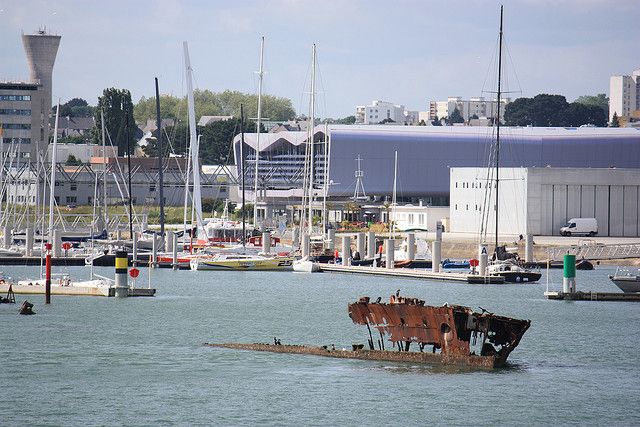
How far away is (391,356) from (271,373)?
11.6 feet

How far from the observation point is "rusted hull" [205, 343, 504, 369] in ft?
132

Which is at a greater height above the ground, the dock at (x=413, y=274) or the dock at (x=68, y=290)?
the dock at (x=413, y=274)

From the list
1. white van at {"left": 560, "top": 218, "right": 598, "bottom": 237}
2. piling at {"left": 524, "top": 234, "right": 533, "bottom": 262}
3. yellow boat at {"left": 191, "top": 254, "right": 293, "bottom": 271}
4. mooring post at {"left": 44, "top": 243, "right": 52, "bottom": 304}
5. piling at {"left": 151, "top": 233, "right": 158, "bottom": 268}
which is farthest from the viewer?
white van at {"left": 560, "top": 218, "right": 598, "bottom": 237}

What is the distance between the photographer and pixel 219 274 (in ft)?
273

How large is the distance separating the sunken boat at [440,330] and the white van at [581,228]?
64493 millimetres

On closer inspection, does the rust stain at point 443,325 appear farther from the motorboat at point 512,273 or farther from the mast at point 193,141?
the mast at point 193,141

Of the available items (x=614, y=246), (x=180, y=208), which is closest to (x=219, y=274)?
(x=614, y=246)

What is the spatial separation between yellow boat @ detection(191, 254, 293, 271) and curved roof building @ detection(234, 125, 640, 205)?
2293 inches

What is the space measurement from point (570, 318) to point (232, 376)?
72.3 ft

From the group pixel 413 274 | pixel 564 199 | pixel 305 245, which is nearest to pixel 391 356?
pixel 413 274

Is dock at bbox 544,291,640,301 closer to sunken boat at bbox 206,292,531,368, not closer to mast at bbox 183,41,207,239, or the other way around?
sunken boat at bbox 206,292,531,368

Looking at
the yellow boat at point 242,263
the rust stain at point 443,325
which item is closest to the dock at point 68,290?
the yellow boat at point 242,263

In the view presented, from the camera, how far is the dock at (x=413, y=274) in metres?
74.2

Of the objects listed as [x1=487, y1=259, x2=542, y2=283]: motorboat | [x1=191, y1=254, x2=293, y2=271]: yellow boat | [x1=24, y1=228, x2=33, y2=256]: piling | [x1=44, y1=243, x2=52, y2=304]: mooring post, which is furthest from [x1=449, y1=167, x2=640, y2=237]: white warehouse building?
[x1=44, y1=243, x2=52, y2=304]: mooring post
